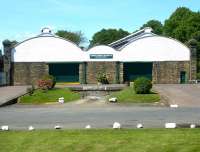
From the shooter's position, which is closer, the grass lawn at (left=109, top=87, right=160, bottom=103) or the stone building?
the grass lawn at (left=109, top=87, right=160, bottom=103)

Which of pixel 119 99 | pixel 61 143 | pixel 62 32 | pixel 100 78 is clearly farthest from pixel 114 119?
pixel 62 32

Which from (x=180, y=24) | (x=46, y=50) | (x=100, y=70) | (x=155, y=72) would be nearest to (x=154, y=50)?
(x=155, y=72)

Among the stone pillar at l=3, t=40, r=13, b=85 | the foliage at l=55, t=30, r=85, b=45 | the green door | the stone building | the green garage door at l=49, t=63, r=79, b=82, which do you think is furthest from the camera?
the foliage at l=55, t=30, r=85, b=45

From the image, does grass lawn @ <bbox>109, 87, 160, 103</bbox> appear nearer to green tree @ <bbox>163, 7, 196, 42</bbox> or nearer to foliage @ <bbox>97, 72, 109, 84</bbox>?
foliage @ <bbox>97, 72, 109, 84</bbox>

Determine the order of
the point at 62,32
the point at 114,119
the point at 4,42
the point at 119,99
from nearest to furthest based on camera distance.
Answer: the point at 114,119, the point at 119,99, the point at 4,42, the point at 62,32

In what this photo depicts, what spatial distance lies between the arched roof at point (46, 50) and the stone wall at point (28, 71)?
1.75ft

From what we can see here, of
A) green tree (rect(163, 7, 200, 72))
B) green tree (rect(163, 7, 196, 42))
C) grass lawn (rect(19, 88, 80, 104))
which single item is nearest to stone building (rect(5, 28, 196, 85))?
green tree (rect(163, 7, 200, 72))

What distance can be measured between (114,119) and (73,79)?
36.3 meters

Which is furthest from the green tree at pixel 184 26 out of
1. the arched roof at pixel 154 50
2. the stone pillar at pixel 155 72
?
the stone pillar at pixel 155 72

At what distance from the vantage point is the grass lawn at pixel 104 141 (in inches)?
500

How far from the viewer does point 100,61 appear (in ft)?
186

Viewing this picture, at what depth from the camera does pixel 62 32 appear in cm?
12288

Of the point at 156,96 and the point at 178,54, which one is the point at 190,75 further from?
the point at 156,96

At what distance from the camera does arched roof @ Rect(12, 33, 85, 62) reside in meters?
56.2
